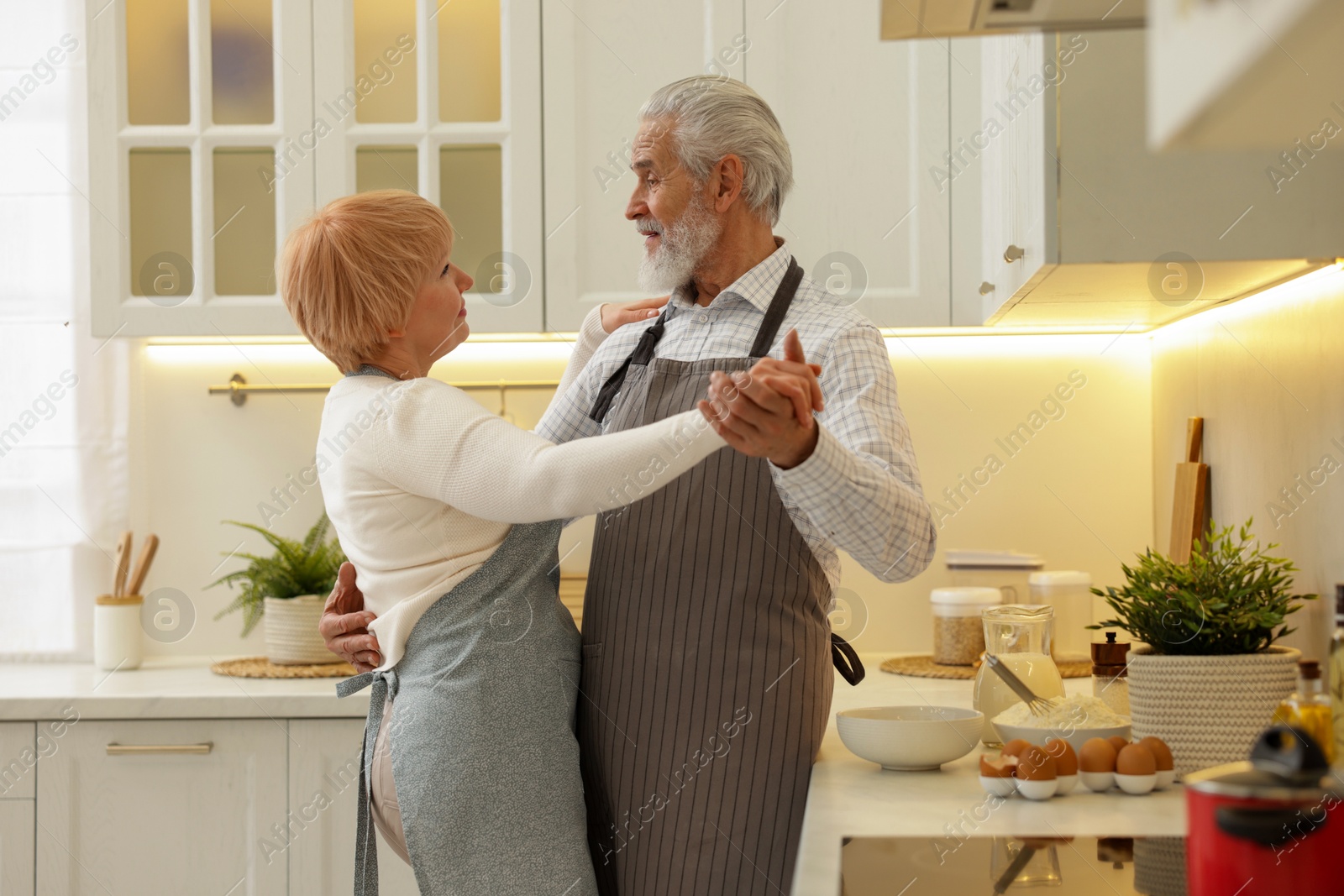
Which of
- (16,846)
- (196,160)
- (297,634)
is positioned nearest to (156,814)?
(16,846)

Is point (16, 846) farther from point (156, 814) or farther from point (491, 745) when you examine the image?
point (491, 745)

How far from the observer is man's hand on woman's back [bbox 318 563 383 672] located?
1.28 meters

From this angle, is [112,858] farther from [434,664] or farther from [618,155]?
[618,155]

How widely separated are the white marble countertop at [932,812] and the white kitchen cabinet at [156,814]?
1.11 metres

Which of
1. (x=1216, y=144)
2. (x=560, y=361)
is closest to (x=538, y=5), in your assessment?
(x=560, y=361)

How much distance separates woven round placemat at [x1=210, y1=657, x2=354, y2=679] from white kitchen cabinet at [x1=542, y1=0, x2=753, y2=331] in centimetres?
Answer: 73

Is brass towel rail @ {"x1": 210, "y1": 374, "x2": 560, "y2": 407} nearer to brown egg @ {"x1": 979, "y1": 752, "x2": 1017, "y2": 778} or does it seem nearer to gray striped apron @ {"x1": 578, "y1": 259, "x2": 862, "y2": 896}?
gray striped apron @ {"x1": 578, "y1": 259, "x2": 862, "y2": 896}

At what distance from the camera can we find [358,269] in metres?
1.18

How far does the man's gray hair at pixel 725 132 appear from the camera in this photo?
141 centimetres

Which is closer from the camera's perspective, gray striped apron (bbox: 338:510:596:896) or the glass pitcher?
gray striped apron (bbox: 338:510:596:896)

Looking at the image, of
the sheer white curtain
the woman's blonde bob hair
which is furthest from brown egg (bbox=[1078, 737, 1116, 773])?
the sheer white curtain

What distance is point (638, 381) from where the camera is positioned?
1.41m

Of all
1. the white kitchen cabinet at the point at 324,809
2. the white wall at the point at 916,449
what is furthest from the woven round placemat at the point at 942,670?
the white kitchen cabinet at the point at 324,809

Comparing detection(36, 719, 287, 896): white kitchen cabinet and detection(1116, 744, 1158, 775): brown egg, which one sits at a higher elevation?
detection(1116, 744, 1158, 775): brown egg
